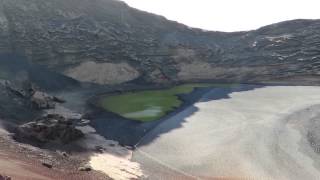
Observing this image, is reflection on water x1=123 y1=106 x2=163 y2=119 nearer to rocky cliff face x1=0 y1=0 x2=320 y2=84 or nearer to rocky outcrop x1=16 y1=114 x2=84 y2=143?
rocky outcrop x1=16 y1=114 x2=84 y2=143

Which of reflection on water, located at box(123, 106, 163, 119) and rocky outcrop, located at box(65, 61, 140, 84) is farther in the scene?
rocky outcrop, located at box(65, 61, 140, 84)

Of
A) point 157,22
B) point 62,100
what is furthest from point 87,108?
point 157,22

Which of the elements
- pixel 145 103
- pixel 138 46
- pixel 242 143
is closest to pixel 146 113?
pixel 145 103

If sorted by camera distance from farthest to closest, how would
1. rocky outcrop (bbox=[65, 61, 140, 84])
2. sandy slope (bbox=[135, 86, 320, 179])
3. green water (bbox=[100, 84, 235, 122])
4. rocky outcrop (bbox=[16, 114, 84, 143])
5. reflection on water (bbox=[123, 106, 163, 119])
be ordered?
1. rocky outcrop (bbox=[65, 61, 140, 84])
2. green water (bbox=[100, 84, 235, 122])
3. reflection on water (bbox=[123, 106, 163, 119])
4. rocky outcrop (bbox=[16, 114, 84, 143])
5. sandy slope (bbox=[135, 86, 320, 179])

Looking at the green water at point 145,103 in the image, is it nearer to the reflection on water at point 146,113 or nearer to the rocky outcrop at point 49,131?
the reflection on water at point 146,113

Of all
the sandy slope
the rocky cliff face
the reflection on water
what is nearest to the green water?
A: the reflection on water

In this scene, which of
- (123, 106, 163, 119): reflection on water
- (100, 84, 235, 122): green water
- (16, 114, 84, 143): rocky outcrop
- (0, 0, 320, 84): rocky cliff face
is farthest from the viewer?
(0, 0, 320, 84): rocky cliff face

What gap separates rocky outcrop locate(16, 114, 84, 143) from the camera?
40062mm

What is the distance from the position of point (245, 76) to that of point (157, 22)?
22.5m

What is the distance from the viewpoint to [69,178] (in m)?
29.8

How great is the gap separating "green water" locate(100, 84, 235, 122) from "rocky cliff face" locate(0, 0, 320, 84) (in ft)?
27.5

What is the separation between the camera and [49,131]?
134 ft

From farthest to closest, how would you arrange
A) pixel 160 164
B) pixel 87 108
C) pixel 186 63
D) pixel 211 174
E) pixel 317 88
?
1. pixel 186 63
2. pixel 317 88
3. pixel 87 108
4. pixel 160 164
5. pixel 211 174

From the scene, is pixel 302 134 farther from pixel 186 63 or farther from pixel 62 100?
pixel 186 63
